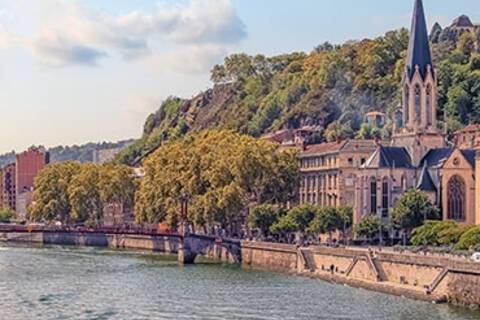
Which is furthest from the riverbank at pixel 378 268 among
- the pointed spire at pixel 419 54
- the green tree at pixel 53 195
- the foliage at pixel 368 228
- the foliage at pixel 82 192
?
the green tree at pixel 53 195

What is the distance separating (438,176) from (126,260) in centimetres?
2750

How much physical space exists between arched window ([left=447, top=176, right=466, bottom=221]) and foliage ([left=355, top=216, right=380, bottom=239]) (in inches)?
262

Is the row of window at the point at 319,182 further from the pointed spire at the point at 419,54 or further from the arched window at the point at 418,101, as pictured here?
the pointed spire at the point at 419,54

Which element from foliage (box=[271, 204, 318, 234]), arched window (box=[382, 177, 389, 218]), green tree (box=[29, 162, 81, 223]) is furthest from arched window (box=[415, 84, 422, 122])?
green tree (box=[29, 162, 81, 223])

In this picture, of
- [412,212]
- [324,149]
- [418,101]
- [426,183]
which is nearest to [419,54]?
[418,101]

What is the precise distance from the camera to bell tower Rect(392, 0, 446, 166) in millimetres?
107000

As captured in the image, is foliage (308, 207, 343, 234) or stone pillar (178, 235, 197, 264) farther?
foliage (308, 207, 343, 234)

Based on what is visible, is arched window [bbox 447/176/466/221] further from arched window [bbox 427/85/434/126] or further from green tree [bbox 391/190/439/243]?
arched window [bbox 427/85/434/126]

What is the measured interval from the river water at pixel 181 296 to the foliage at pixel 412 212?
12.4 meters

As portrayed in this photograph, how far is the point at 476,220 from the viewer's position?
95938 mm

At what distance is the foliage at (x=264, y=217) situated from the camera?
4355 inches

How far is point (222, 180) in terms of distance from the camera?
118 metres

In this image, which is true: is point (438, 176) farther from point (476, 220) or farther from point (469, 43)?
point (469, 43)

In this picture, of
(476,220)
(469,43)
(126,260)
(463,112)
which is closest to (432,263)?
(476,220)
